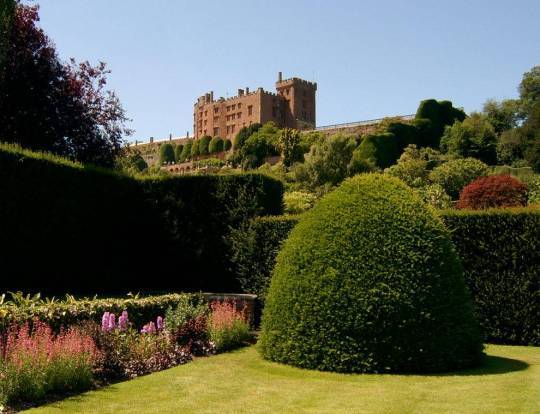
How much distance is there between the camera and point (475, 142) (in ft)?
191

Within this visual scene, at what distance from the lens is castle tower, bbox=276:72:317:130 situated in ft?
336

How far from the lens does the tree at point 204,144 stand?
344 feet

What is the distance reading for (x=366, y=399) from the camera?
6.09 meters

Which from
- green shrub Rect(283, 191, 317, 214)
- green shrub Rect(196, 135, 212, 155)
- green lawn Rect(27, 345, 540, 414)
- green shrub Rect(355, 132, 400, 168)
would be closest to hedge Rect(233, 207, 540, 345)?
green lawn Rect(27, 345, 540, 414)

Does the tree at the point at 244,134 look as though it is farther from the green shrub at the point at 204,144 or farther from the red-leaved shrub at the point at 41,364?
the red-leaved shrub at the point at 41,364

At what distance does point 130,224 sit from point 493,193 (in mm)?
21372

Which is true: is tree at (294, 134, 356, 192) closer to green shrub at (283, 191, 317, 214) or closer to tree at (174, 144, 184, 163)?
green shrub at (283, 191, 317, 214)

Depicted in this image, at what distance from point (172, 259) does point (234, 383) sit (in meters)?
8.02

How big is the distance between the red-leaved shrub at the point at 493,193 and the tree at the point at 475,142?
27888mm

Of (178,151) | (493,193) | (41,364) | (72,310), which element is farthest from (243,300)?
(178,151)

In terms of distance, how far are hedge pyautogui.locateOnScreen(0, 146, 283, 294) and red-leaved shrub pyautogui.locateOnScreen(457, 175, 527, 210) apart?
18.0 m

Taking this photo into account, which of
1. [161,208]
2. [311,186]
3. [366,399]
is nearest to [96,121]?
[161,208]

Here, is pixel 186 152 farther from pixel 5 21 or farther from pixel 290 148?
pixel 5 21

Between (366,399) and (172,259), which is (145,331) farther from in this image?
(172,259)
